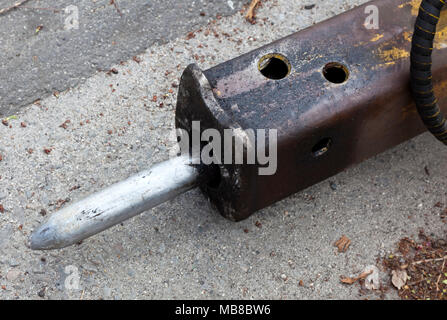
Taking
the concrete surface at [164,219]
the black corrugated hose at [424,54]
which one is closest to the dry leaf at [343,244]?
the concrete surface at [164,219]

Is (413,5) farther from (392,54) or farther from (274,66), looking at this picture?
(274,66)

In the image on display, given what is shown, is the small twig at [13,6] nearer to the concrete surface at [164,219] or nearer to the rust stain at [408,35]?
the concrete surface at [164,219]

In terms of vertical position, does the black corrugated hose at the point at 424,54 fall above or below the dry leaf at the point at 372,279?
above

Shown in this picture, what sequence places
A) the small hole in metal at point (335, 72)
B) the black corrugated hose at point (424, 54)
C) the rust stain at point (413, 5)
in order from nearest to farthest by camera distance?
1. the black corrugated hose at point (424, 54)
2. the small hole in metal at point (335, 72)
3. the rust stain at point (413, 5)

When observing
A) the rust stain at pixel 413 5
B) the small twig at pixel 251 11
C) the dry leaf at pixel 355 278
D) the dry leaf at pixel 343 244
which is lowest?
the dry leaf at pixel 355 278

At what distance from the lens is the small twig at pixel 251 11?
3.30 m

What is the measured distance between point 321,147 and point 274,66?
15.0 inches

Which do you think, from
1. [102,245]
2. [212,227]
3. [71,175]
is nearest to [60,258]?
[102,245]

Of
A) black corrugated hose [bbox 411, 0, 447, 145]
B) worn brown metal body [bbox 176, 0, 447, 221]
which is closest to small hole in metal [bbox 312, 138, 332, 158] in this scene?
worn brown metal body [bbox 176, 0, 447, 221]

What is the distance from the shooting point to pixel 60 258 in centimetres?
257

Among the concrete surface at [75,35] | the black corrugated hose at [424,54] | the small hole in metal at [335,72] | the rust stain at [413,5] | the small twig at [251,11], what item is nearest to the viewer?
the black corrugated hose at [424,54]

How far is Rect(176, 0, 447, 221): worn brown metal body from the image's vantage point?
7.20 feet

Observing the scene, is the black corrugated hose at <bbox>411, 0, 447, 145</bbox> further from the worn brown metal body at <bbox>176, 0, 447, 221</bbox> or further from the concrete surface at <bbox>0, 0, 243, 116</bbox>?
the concrete surface at <bbox>0, 0, 243, 116</bbox>

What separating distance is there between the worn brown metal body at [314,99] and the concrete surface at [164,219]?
0.27m
